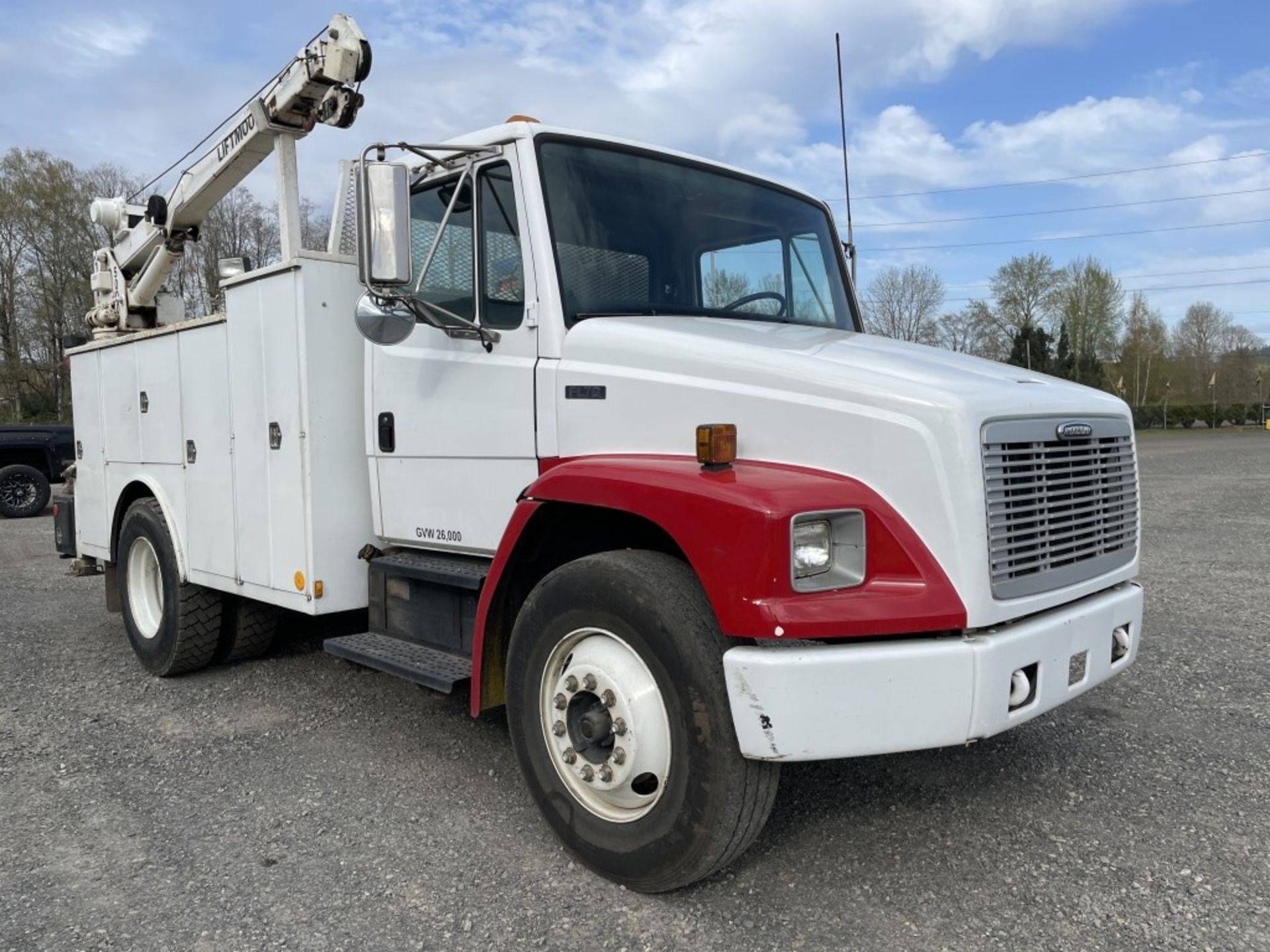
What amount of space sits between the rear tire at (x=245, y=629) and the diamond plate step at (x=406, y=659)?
155 cm

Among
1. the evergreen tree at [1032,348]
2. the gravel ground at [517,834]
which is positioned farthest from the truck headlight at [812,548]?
the evergreen tree at [1032,348]

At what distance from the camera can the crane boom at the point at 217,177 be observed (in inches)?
188

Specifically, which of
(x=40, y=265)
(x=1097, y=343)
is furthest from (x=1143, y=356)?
(x=40, y=265)

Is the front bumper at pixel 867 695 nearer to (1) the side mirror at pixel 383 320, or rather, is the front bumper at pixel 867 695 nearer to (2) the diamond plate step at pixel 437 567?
(2) the diamond plate step at pixel 437 567

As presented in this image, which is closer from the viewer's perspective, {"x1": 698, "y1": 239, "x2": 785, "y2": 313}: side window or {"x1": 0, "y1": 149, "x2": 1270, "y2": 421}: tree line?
{"x1": 698, "y1": 239, "x2": 785, "y2": 313}: side window

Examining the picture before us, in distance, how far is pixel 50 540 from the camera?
40.7ft

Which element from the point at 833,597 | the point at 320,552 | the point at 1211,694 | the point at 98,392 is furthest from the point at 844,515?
the point at 98,392

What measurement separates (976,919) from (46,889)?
9.74 feet

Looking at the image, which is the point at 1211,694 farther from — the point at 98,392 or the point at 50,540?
the point at 50,540

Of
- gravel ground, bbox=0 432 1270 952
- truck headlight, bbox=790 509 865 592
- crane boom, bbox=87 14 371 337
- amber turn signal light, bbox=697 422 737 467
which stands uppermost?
crane boom, bbox=87 14 371 337

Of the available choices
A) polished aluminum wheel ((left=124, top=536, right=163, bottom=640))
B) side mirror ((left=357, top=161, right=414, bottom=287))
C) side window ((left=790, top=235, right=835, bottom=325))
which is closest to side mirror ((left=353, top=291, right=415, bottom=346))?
side mirror ((left=357, top=161, right=414, bottom=287))

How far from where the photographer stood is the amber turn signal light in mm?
2807

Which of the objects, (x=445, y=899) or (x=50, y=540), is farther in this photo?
(x=50, y=540)

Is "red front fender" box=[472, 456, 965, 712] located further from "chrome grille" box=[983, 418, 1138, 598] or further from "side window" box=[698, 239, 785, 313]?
"side window" box=[698, 239, 785, 313]
